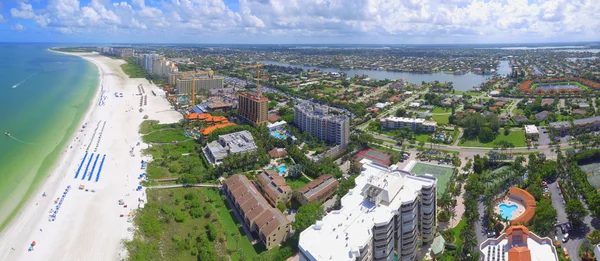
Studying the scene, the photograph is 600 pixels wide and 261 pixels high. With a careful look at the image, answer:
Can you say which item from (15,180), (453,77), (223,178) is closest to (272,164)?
(223,178)

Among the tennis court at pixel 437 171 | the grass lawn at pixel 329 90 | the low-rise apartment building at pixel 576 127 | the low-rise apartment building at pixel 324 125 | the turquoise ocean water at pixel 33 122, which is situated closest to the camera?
the tennis court at pixel 437 171

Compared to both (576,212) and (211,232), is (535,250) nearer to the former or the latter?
(576,212)

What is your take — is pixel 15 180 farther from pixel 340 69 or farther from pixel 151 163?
pixel 340 69

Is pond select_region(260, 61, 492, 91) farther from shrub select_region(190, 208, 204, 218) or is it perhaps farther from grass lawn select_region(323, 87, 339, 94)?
shrub select_region(190, 208, 204, 218)

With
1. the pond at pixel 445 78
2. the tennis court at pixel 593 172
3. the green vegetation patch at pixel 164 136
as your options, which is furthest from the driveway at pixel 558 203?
the pond at pixel 445 78

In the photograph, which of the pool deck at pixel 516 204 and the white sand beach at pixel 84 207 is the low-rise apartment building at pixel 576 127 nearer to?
the pool deck at pixel 516 204

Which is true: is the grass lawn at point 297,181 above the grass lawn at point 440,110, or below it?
below
